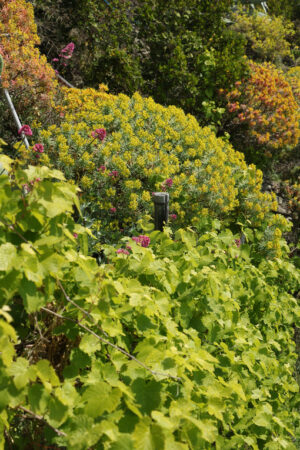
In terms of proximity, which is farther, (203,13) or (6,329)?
(203,13)

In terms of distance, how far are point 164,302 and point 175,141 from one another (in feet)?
9.63

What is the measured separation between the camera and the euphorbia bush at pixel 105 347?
3.60 feet

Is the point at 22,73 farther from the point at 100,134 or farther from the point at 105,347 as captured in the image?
the point at 105,347

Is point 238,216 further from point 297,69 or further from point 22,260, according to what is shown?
point 297,69

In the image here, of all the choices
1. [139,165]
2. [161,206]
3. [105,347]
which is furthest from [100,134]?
[105,347]

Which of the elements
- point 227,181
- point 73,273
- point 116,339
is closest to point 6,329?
point 73,273

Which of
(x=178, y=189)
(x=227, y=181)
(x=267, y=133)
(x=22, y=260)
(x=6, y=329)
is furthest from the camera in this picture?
(x=267, y=133)

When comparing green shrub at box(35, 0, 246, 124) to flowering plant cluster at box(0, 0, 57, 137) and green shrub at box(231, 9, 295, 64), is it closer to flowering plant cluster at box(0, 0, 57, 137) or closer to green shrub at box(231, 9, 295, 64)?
flowering plant cluster at box(0, 0, 57, 137)

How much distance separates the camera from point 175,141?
432 cm

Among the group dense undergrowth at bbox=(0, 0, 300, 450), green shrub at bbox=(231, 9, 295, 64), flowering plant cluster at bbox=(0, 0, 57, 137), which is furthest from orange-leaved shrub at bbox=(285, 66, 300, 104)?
flowering plant cluster at bbox=(0, 0, 57, 137)

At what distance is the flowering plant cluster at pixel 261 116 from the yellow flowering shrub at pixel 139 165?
209 cm

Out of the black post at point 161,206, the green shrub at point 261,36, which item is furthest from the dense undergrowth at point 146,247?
the green shrub at point 261,36

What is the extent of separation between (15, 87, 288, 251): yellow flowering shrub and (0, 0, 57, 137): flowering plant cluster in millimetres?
264

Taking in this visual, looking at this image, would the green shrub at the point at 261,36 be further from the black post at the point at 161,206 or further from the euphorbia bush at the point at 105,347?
the euphorbia bush at the point at 105,347
